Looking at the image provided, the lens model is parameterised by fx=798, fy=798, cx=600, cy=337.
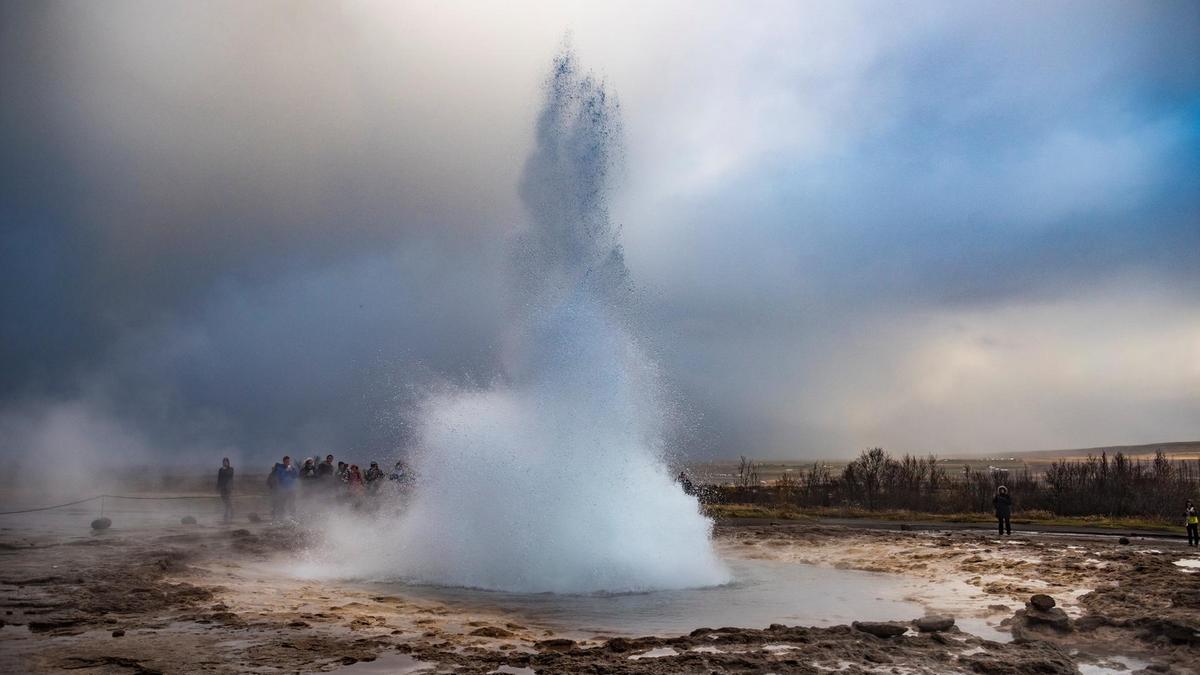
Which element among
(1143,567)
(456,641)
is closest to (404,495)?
(456,641)

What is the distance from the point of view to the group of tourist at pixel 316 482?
2294 cm

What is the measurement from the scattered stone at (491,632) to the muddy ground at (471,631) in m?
0.05

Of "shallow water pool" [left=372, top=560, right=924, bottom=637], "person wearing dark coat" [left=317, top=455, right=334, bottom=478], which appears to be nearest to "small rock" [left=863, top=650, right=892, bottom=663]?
"shallow water pool" [left=372, top=560, right=924, bottom=637]

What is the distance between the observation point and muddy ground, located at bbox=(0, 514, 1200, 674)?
25.1 ft

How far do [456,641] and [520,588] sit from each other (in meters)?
4.28

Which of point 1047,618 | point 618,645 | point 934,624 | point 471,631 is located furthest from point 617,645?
point 1047,618

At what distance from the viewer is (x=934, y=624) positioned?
9.32 m

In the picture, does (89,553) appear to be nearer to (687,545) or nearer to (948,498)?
(687,545)

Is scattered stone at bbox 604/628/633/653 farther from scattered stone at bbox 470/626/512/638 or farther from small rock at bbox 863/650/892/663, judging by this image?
small rock at bbox 863/650/892/663

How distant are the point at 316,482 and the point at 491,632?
670 inches

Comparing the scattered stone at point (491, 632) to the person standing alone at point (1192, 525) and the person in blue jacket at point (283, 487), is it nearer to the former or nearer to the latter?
the person in blue jacket at point (283, 487)

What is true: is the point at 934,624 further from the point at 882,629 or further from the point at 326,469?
the point at 326,469

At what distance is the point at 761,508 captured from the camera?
109ft

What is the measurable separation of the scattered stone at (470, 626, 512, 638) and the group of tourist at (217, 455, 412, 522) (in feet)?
42.2
